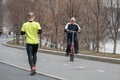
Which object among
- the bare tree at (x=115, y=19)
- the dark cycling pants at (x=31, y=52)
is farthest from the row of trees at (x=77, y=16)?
the dark cycling pants at (x=31, y=52)

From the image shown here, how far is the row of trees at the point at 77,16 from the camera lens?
32188 millimetres

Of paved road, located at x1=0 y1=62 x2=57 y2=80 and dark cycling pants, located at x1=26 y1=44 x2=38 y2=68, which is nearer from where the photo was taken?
paved road, located at x1=0 y1=62 x2=57 y2=80

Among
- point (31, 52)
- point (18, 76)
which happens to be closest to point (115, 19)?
point (31, 52)

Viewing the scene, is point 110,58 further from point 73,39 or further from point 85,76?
point 85,76

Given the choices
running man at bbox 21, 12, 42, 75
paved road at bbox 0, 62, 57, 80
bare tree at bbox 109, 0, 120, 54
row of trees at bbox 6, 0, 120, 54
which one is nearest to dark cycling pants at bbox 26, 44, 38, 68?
running man at bbox 21, 12, 42, 75

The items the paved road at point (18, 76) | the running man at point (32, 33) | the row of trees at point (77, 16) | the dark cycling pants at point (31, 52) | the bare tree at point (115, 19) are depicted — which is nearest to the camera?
the paved road at point (18, 76)

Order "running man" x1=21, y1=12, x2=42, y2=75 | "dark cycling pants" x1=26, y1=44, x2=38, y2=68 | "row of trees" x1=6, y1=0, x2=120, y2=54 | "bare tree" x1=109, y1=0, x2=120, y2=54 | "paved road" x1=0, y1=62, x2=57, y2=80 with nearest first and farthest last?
"paved road" x1=0, y1=62, x2=57, y2=80 < "running man" x1=21, y1=12, x2=42, y2=75 < "dark cycling pants" x1=26, y1=44, x2=38, y2=68 < "bare tree" x1=109, y1=0, x2=120, y2=54 < "row of trees" x1=6, y1=0, x2=120, y2=54

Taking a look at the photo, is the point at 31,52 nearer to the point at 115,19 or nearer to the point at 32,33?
the point at 32,33

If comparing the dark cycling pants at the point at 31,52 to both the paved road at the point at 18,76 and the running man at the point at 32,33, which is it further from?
the paved road at the point at 18,76

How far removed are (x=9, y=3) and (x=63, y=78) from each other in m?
35.3

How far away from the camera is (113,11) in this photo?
3092 cm

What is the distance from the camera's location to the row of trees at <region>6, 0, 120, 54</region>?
32188mm

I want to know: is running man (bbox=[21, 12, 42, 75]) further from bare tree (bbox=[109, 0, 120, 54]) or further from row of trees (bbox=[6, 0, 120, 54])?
bare tree (bbox=[109, 0, 120, 54])

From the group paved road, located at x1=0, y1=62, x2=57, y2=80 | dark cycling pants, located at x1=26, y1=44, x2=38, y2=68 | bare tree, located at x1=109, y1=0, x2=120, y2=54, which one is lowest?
paved road, located at x1=0, y1=62, x2=57, y2=80
